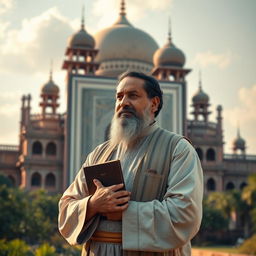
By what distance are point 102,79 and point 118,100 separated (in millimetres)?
24577

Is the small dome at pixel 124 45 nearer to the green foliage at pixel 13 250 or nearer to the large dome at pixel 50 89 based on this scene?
the large dome at pixel 50 89

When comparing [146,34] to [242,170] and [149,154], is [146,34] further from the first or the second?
[149,154]

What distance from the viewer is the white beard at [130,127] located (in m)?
2.66

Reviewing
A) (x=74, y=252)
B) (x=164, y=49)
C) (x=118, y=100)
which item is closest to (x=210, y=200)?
(x=164, y=49)

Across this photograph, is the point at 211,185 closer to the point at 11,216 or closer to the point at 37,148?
the point at 37,148

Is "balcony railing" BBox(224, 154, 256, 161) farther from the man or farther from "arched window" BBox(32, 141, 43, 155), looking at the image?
the man

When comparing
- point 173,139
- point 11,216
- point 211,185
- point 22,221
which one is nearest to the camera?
point 173,139

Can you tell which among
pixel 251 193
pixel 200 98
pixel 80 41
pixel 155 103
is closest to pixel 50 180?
pixel 80 41

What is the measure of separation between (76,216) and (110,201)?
24cm

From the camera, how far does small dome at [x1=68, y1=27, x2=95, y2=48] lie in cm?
2881

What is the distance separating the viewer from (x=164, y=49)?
99.0 ft

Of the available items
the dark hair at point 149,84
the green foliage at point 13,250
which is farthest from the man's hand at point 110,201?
the green foliage at point 13,250

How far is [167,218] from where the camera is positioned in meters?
2.36

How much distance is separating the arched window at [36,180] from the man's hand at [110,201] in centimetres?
2736
